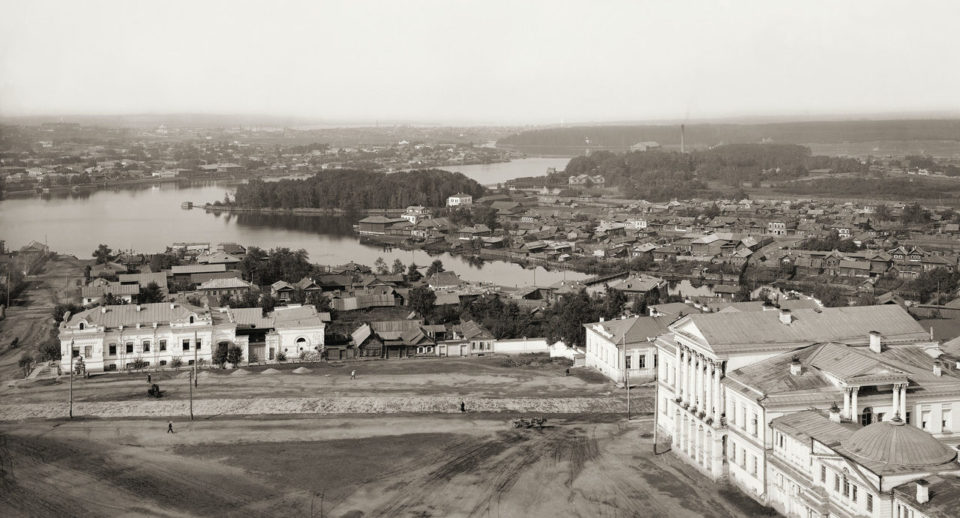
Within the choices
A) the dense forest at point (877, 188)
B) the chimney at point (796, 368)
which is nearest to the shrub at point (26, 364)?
the chimney at point (796, 368)

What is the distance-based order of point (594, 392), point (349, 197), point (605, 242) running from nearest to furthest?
point (594, 392) < point (605, 242) < point (349, 197)

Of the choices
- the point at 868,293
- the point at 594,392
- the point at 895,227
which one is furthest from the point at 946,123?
the point at 594,392

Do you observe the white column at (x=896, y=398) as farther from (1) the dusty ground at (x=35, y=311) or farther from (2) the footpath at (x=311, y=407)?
(1) the dusty ground at (x=35, y=311)

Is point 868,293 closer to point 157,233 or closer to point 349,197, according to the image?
point 157,233

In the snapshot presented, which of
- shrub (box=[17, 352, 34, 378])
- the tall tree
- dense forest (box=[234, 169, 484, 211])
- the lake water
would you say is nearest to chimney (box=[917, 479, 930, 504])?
shrub (box=[17, 352, 34, 378])

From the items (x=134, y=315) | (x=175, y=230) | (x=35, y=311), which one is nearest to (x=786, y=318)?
(x=134, y=315)
